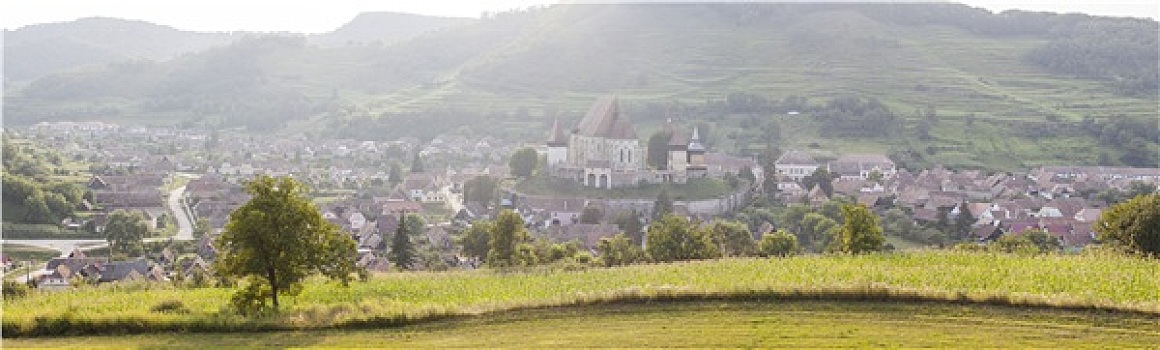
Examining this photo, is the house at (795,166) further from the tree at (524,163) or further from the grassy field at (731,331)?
the grassy field at (731,331)

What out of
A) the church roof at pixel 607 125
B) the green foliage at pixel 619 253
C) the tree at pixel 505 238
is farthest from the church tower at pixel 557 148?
the tree at pixel 505 238

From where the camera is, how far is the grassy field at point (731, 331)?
16.6 m

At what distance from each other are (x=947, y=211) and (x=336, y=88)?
151 m

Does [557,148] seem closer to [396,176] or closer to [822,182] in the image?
[822,182]

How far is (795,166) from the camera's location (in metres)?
98.7

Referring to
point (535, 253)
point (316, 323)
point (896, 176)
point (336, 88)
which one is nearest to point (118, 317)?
point (316, 323)

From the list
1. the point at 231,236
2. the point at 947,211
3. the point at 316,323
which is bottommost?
the point at 947,211

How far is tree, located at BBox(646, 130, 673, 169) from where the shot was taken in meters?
76.1

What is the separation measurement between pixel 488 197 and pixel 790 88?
74.7 m

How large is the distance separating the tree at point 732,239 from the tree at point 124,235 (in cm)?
3531

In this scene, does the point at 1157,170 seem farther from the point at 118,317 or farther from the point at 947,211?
the point at 118,317

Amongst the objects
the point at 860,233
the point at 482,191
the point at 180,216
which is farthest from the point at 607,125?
the point at 860,233

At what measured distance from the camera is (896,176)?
93.2m

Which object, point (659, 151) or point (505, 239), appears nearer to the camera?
point (505, 239)
